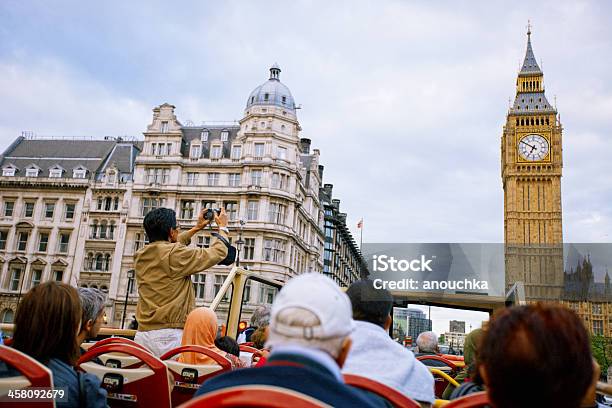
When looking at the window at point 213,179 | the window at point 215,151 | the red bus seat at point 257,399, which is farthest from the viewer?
the window at point 215,151

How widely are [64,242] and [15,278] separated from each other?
5.20 metres

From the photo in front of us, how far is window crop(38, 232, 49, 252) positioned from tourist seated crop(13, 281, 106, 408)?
1889 inches

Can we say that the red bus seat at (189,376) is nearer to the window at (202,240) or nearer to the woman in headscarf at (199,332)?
the woman in headscarf at (199,332)

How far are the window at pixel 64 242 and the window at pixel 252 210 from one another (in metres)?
16.5

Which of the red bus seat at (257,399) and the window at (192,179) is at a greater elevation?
the window at (192,179)

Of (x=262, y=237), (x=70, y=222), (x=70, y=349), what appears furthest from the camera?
(x=70, y=222)

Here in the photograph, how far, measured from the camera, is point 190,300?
4.23m

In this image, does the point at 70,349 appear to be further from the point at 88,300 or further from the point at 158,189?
the point at 158,189

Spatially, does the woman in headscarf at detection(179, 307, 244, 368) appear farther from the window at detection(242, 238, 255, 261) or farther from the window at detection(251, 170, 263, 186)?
the window at detection(251, 170, 263, 186)

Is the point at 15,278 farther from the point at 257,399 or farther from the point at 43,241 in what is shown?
the point at 257,399

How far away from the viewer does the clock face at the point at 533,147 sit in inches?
3172

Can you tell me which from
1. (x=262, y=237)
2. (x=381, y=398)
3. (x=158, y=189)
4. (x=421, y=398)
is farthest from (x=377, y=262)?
(x=158, y=189)

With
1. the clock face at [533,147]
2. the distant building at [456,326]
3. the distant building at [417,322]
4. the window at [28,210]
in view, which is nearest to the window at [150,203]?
the window at [28,210]

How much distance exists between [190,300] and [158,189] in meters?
40.8
